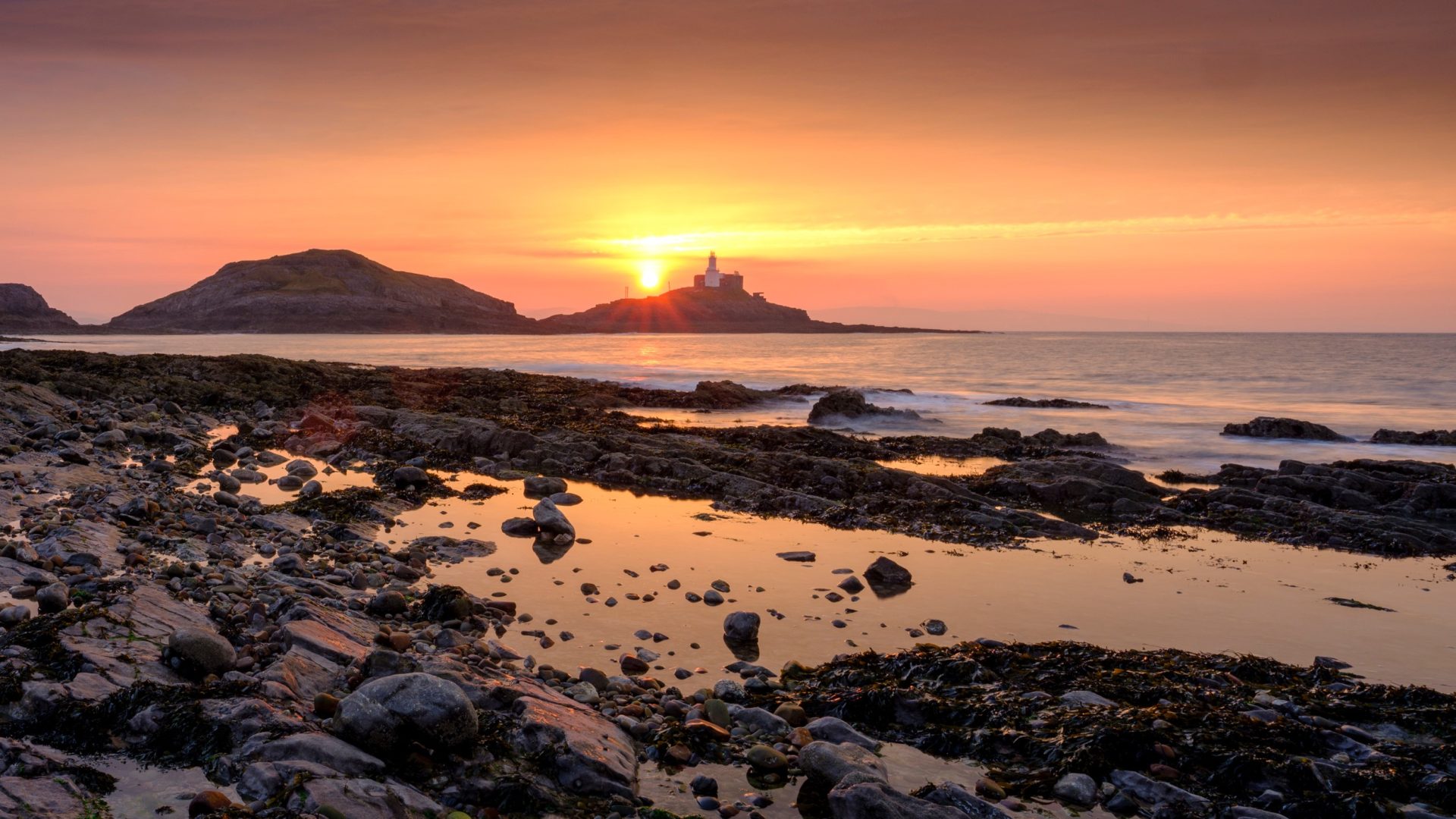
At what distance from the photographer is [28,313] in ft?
558

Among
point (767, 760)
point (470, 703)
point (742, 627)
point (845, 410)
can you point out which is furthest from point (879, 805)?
point (845, 410)

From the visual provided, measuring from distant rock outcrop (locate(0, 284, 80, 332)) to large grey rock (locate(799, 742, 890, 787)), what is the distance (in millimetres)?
196090

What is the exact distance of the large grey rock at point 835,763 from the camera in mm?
6449

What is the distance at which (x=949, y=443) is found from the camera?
2841 cm

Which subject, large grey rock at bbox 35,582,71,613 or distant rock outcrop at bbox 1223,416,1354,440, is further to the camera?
distant rock outcrop at bbox 1223,416,1354,440

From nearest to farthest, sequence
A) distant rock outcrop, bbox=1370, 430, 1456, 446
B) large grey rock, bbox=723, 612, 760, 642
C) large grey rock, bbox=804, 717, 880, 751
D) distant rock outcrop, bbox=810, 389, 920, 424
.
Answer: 1. large grey rock, bbox=804, 717, 880, 751
2. large grey rock, bbox=723, 612, 760, 642
3. distant rock outcrop, bbox=1370, 430, 1456, 446
4. distant rock outcrop, bbox=810, 389, 920, 424

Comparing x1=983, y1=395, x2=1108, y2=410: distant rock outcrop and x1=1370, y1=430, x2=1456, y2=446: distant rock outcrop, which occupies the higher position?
Result: x1=983, y1=395, x2=1108, y2=410: distant rock outcrop

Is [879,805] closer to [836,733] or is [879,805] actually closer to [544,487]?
[836,733]

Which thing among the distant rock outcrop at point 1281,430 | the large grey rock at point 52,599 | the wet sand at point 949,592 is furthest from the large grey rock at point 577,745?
the distant rock outcrop at point 1281,430

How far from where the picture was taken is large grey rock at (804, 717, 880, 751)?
7.25 metres

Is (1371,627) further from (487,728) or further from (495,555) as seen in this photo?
(495,555)

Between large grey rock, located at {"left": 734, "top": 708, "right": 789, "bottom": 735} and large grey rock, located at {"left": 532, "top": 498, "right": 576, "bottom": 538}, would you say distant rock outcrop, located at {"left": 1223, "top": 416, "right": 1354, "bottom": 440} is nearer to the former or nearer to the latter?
large grey rock, located at {"left": 532, "top": 498, "right": 576, "bottom": 538}

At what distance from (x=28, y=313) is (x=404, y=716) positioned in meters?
213

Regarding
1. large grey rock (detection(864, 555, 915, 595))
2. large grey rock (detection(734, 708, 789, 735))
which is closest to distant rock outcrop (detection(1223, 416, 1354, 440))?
large grey rock (detection(864, 555, 915, 595))
